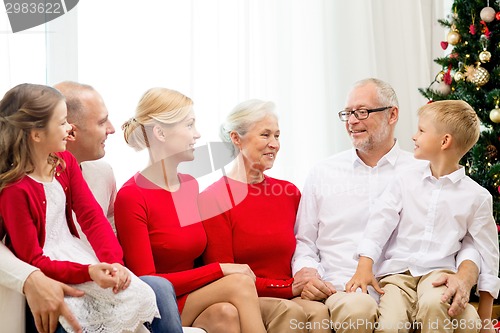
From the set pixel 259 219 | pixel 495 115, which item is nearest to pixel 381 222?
pixel 259 219

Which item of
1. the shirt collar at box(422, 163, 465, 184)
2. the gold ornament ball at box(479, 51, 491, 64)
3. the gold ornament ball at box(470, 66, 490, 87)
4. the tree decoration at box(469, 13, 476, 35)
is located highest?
the tree decoration at box(469, 13, 476, 35)

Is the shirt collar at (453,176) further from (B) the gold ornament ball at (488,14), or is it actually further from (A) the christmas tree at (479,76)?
(B) the gold ornament ball at (488,14)

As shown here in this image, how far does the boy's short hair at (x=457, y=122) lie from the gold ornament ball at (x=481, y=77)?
2.72 feet

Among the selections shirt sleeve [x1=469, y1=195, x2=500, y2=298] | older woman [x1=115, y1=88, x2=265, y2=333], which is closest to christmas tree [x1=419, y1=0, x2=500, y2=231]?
shirt sleeve [x1=469, y1=195, x2=500, y2=298]

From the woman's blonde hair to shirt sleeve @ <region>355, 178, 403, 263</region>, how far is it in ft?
2.73

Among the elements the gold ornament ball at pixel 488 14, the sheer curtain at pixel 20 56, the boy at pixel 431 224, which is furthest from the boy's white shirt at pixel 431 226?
the sheer curtain at pixel 20 56

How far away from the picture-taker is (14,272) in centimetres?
199

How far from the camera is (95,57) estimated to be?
3484 mm

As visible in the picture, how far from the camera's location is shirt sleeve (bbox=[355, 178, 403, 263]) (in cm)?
270

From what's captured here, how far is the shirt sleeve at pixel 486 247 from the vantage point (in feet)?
8.70

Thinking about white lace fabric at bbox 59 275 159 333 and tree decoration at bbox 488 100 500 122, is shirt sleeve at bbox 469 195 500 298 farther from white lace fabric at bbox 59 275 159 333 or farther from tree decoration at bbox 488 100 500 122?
white lace fabric at bbox 59 275 159 333

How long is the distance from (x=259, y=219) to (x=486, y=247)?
0.86 m

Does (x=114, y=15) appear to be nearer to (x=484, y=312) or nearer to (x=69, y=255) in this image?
(x=69, y=255)

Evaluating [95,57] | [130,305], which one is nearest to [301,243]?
[130,305]
